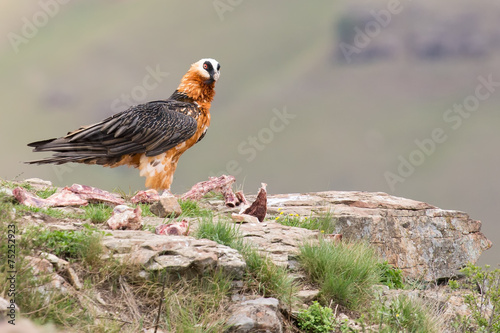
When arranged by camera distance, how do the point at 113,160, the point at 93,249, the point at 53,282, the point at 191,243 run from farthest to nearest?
the point at 113,160 → the point at 191,243 → the point at 93,249 → the point at 53,282

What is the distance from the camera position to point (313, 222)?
9.72 m

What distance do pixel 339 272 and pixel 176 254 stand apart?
7.20ft

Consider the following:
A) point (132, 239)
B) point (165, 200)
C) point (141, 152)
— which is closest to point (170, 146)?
point (141, 152)

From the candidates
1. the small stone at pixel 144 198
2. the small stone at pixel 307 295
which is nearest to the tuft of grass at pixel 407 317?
the small stone at pixel 307 295

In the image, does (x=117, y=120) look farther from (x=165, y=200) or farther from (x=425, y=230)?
(x=425, y=230)

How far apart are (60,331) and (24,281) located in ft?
2.08

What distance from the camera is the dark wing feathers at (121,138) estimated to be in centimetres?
1010

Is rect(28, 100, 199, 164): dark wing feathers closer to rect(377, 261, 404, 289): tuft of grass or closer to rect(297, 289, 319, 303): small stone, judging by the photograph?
rect(377, 261, 404, 289): tuft of grass

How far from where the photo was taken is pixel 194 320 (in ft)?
18.7

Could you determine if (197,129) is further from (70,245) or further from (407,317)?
(407,317)

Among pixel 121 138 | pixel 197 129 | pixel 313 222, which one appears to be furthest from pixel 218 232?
pixel 197 129

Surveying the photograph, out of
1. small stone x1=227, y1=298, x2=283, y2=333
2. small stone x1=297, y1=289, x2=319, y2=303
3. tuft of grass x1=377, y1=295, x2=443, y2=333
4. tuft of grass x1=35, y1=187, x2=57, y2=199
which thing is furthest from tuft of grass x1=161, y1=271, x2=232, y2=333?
tuft of grass x1=35, y1=187, x2=57, y2=199

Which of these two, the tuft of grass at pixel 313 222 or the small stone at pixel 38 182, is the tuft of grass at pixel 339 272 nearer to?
the tuft of grass at pixel 313 222

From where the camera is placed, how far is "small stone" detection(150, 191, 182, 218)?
835 cm
